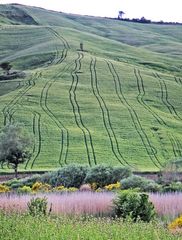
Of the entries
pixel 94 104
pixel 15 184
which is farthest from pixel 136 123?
pixel 15 184

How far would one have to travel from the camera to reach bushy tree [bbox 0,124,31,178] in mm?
55531

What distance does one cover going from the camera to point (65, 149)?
69438 mm

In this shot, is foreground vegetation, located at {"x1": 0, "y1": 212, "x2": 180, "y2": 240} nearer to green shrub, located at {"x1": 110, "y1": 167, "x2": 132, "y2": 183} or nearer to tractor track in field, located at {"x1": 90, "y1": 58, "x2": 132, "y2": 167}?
green shrub, located at {"x1": 110, "y1": 167, "x2": 132, "y2": 183}

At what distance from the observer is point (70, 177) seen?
1272 inches

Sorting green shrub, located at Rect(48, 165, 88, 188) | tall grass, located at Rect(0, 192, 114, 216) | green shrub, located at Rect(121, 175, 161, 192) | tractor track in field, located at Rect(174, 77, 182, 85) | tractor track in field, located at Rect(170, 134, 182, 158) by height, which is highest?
tall grass, located at Rect(0, 192, 114, 216)

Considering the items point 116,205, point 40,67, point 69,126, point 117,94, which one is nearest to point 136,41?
point 40,67

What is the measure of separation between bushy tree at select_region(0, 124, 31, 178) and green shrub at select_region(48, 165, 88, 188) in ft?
72.4

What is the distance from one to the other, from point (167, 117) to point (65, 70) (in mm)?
30995

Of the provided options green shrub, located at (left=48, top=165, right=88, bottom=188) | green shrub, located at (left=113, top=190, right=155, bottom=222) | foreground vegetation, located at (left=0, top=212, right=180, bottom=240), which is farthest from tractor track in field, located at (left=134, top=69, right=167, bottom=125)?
foreground vegetation, located at (left=0, top=212, right=180, bottom=240)

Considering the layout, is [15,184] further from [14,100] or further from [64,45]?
[64,45]

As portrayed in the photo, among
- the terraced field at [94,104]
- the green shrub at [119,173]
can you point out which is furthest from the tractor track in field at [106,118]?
the green shrub at [119,173]

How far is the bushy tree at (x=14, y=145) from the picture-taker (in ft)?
182

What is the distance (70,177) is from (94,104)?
59.2 metres

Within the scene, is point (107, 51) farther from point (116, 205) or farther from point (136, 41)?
point (116, 205)
